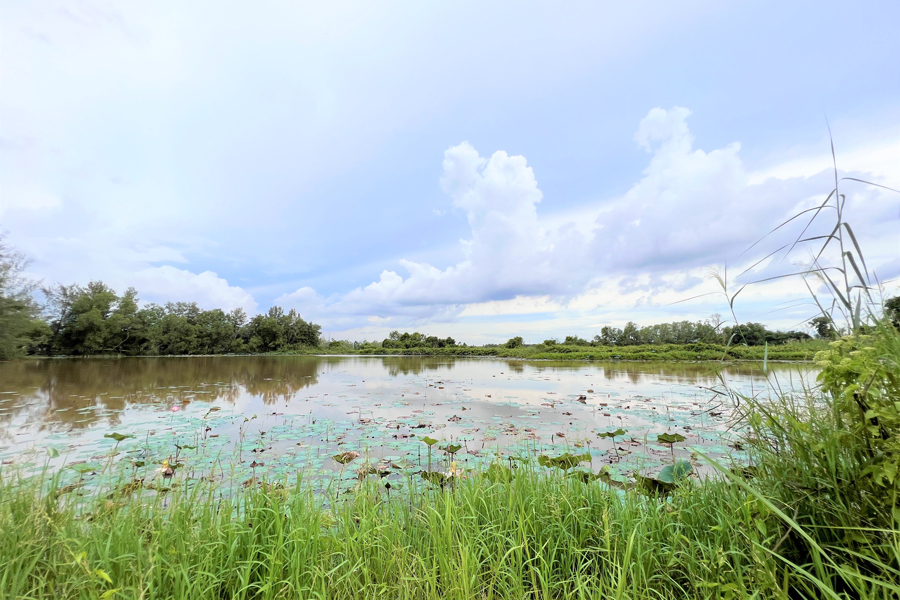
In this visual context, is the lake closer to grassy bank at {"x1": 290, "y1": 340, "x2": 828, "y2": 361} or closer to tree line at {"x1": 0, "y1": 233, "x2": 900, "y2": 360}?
grassy bank at {"x1": 290, "y1": 340, "x2": 828, "y2": 361}

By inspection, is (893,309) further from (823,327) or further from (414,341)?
(414,341)

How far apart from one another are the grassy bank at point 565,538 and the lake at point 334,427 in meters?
0.32

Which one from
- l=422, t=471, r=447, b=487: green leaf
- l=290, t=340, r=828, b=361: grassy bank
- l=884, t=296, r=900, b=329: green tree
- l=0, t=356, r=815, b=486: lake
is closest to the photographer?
l=884, t=296, r=900, b=329: green tree

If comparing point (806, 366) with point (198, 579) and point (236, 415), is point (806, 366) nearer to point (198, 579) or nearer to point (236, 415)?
point (198, 579)

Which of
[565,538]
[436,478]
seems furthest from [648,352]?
[565,538]

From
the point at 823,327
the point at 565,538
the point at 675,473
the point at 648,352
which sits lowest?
the point at 648,352

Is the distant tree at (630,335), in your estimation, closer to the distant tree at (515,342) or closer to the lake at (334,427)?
the distant tree at (515,342)

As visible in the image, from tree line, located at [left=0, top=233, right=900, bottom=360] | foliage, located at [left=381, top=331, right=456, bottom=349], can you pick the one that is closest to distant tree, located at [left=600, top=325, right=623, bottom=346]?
tree line, located at [left=0, top=233, right=900, bottom=360]

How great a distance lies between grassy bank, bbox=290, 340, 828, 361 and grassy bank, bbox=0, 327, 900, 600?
1.57 feet

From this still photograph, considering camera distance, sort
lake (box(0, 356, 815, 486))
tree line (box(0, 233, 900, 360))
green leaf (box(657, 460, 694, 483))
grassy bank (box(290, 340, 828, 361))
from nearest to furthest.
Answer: grassy bank (box(290, 340, 828, 361))
green leaf (box(657, 460, 694, 483))
lake (box(0, 356, 815, 486))
tree line (box(0, 233, 900, 360))

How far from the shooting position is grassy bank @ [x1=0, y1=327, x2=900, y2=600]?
1.25 meters

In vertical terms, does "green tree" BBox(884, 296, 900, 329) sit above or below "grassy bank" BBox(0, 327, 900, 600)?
above

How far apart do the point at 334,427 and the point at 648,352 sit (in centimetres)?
2573

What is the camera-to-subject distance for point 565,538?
6.98ft
